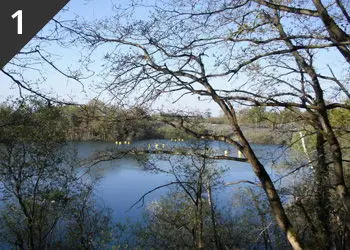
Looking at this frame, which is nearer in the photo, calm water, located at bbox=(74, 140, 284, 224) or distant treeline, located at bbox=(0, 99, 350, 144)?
distant treeline, located at bbox=(0, 99, 350, 144)

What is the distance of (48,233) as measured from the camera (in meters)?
14.2

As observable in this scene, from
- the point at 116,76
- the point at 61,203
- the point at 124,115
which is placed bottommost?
the point at 61,203

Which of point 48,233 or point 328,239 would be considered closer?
point 328,239

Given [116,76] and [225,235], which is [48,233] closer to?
[225,235]

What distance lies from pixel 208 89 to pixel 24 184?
10394 millimetres

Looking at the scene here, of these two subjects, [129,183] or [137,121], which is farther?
[129,183]

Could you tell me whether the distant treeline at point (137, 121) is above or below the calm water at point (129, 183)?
above

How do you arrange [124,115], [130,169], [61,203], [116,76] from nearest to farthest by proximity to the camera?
1. [116,76]
2. [124,115]
3. [61,203]
4. [130,169]

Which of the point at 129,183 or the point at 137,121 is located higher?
the point at 137,121

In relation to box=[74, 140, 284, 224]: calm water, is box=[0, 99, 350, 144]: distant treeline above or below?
above

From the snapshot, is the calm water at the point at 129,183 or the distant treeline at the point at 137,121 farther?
the calm water at the point at 129,183

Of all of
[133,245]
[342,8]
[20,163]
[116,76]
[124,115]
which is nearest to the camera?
[342,8]

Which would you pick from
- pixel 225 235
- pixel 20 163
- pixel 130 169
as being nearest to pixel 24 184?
pixel 20 163

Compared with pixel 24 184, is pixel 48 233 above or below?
below
